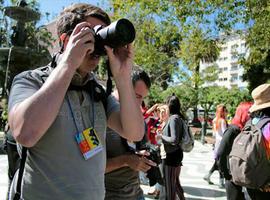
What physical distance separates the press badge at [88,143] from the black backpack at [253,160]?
2012 millimetres

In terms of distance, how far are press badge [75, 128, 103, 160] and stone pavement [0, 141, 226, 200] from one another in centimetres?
485

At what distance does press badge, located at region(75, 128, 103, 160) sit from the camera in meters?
1.43

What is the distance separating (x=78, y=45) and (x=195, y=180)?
7.19 metres

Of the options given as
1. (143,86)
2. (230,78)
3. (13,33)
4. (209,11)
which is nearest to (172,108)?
(143,86)

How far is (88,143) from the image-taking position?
144 centimetres

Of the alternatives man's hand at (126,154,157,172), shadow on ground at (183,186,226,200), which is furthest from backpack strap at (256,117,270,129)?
shadow on ground at (183,186,226,200)

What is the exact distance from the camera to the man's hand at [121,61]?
166 cm

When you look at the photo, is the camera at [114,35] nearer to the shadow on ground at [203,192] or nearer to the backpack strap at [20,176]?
the backpack strap at [20,176]

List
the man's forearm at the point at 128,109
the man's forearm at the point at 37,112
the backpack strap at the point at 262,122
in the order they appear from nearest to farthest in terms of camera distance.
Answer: the man's forearm at the point at 37,112 < the man's forearm at the point at 128,109 < the backpack strap at the point at 262,122

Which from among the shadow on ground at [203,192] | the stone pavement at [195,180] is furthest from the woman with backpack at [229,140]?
the shadow on ground at [203,192]

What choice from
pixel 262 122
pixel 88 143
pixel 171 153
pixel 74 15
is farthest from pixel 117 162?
pixel 171 153

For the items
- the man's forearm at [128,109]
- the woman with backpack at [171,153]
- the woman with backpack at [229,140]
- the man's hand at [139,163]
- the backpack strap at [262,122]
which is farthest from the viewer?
the woman with backpack at [171,153]

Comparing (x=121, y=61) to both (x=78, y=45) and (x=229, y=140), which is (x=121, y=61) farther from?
(x=229, y=140)

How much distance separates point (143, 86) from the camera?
9.23ft
